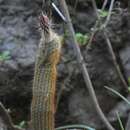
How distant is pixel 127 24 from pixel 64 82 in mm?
636

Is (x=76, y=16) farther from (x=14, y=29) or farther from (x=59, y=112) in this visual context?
(x=59, y=112)

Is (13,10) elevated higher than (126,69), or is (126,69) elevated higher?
(13,10)

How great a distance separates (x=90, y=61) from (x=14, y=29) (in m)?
0.57

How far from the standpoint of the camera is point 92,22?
10.7ft

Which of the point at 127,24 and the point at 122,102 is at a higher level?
the point at 127,24

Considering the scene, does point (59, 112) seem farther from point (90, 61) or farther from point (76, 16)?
point (76, 16)

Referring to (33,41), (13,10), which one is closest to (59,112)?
(33,41)

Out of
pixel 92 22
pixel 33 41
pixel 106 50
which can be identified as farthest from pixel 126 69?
pixel 33 41

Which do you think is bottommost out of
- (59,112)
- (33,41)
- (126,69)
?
(59,112)

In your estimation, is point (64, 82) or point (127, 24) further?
point (127, 24)

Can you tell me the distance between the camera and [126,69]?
132 inches

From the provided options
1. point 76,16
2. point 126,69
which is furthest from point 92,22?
point 126,69

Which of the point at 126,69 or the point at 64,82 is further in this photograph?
the point at 126,69

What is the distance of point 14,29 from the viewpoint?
317 centimetres
